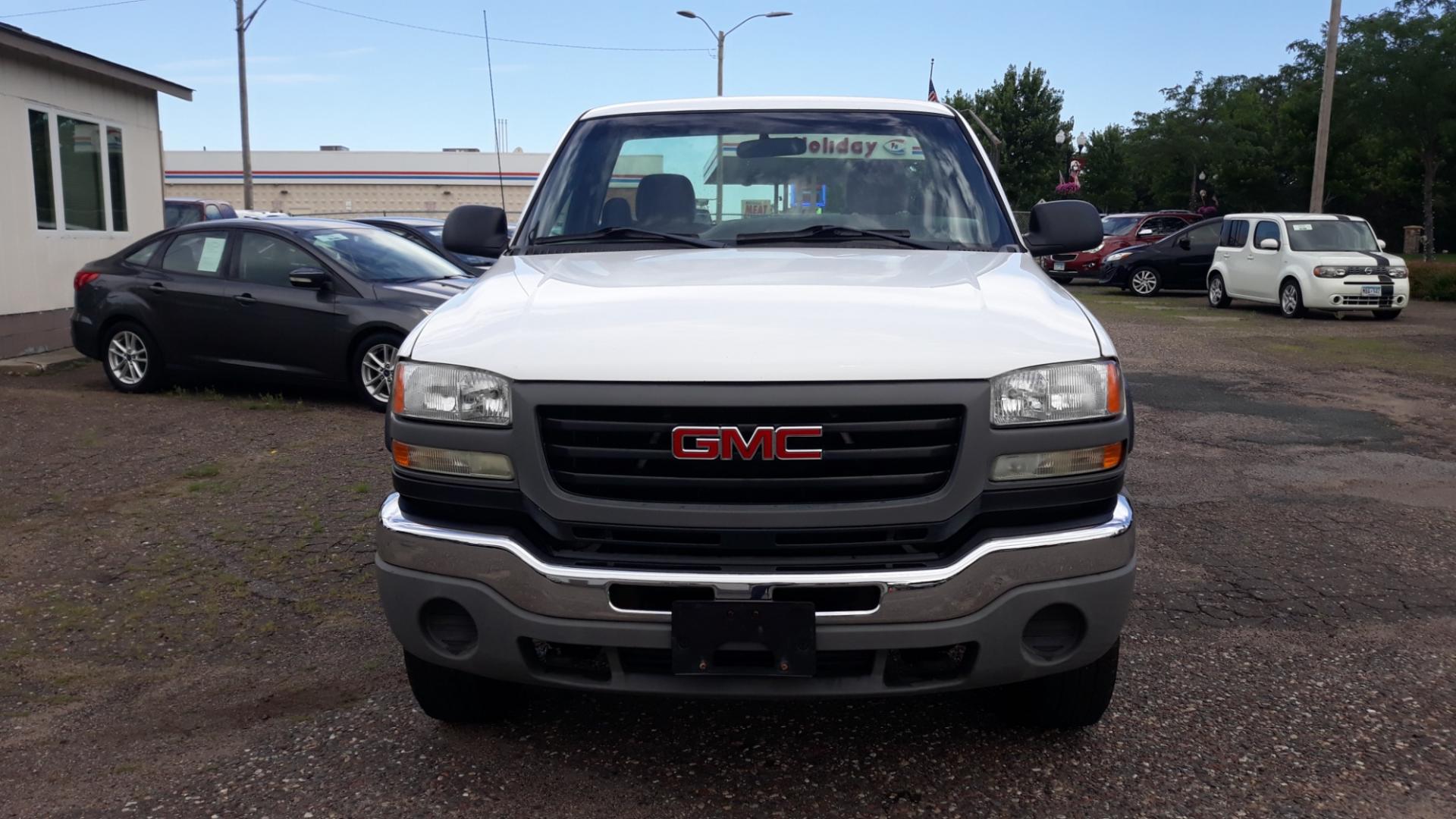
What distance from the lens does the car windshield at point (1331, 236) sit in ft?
62.3

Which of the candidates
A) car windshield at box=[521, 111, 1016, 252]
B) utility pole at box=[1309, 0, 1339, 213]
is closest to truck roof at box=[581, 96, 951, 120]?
car windshield at box=[521, 111, 1016, 252]

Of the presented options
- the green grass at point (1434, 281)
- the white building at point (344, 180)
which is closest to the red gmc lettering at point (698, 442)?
the green grass at point (1434, 281)

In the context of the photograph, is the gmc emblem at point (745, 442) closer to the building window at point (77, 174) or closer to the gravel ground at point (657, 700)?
the gravel ground at point (657, 700)

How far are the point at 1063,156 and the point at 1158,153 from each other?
574 centimetres

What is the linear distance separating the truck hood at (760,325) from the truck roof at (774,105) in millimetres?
1253

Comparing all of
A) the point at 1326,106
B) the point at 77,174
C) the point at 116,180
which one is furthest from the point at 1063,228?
the point at 1326,106

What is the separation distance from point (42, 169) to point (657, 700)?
42.5 ft

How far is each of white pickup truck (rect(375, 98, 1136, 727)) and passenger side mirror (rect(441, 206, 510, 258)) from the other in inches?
57.3

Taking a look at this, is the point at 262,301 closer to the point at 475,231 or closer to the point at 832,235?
the point at 475,231

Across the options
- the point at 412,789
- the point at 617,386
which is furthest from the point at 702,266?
the point at 412,789

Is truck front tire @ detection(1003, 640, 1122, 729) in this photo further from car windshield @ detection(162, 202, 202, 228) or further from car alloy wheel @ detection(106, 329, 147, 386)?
car windshield @ detection(162, 202, 202, 228)

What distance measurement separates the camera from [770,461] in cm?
288

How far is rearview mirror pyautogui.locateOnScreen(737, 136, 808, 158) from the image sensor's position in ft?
14.9

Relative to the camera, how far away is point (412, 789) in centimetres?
324
